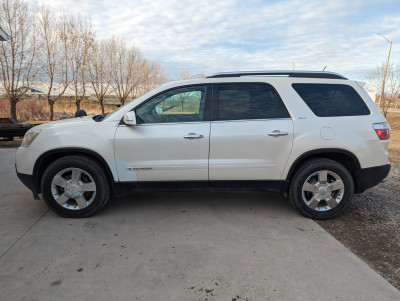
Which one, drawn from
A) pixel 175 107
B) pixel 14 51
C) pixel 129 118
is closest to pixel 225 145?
pixel 175 107

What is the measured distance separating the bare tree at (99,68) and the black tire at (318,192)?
20570mm

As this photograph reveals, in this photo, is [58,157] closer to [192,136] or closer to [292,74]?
[192,136]

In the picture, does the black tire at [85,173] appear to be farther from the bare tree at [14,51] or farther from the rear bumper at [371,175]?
the bare tree at [14,51]

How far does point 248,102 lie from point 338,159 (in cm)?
145

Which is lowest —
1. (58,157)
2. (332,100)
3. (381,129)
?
(58,157)

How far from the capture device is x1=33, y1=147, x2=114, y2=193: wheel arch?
140 inches

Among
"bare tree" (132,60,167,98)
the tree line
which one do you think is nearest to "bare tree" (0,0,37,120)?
the tree line

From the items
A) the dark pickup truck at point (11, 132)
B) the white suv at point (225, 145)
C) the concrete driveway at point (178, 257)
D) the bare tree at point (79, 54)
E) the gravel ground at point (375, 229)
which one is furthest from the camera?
the bare tree at point (79, 54)

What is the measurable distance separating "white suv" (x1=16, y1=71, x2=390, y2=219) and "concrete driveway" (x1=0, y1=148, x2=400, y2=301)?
42cm

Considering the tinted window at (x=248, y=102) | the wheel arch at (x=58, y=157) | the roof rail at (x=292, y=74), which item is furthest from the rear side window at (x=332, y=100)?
the wheel arch at (x=58, y=157)

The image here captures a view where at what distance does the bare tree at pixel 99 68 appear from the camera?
68.7ft

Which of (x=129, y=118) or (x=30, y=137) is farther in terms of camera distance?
(x=30, y=137)

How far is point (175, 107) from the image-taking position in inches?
146

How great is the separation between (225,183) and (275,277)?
1428 mm
